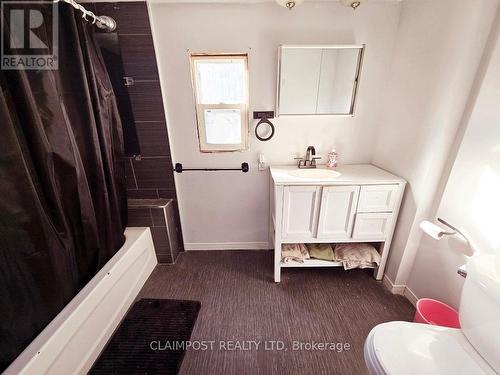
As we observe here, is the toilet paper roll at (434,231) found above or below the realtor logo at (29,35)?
below

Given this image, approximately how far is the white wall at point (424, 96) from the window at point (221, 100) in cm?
112

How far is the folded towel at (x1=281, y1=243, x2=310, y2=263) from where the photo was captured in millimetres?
1643

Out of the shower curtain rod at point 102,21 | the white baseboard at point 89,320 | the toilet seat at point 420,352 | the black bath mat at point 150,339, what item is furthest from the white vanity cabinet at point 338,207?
the shower curtain rod at point 102,21

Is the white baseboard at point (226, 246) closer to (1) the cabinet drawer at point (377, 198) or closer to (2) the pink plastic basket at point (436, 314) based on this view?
(1) the cabinet drawer at point (377, 198)

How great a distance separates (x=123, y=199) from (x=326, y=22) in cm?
202

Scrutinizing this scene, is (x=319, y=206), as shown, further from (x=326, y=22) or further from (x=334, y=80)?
(x=326, y=22)

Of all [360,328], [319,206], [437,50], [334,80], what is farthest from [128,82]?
[360,328]

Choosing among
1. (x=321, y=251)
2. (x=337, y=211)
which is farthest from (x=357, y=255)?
(x=337, y=211)

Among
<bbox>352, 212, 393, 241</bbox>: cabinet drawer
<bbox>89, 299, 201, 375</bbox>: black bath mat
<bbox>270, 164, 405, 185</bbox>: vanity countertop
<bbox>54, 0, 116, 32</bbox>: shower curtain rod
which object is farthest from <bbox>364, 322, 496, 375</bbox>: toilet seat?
<bbox>54, 0, 116, 32</bbox>: shower curtain rod

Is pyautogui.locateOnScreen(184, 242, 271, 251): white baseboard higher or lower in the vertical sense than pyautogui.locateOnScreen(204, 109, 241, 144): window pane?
lower

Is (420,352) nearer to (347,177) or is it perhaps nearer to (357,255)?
(357,255)

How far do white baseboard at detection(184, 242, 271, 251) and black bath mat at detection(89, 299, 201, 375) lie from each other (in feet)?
1.97

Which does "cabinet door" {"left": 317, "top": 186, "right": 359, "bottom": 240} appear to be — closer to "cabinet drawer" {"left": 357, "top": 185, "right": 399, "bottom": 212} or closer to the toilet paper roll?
"cabinet drawer" {"left": 357, "top": 185, "right": 399, "bottom": 212}

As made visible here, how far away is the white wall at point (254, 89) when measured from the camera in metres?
1.47
